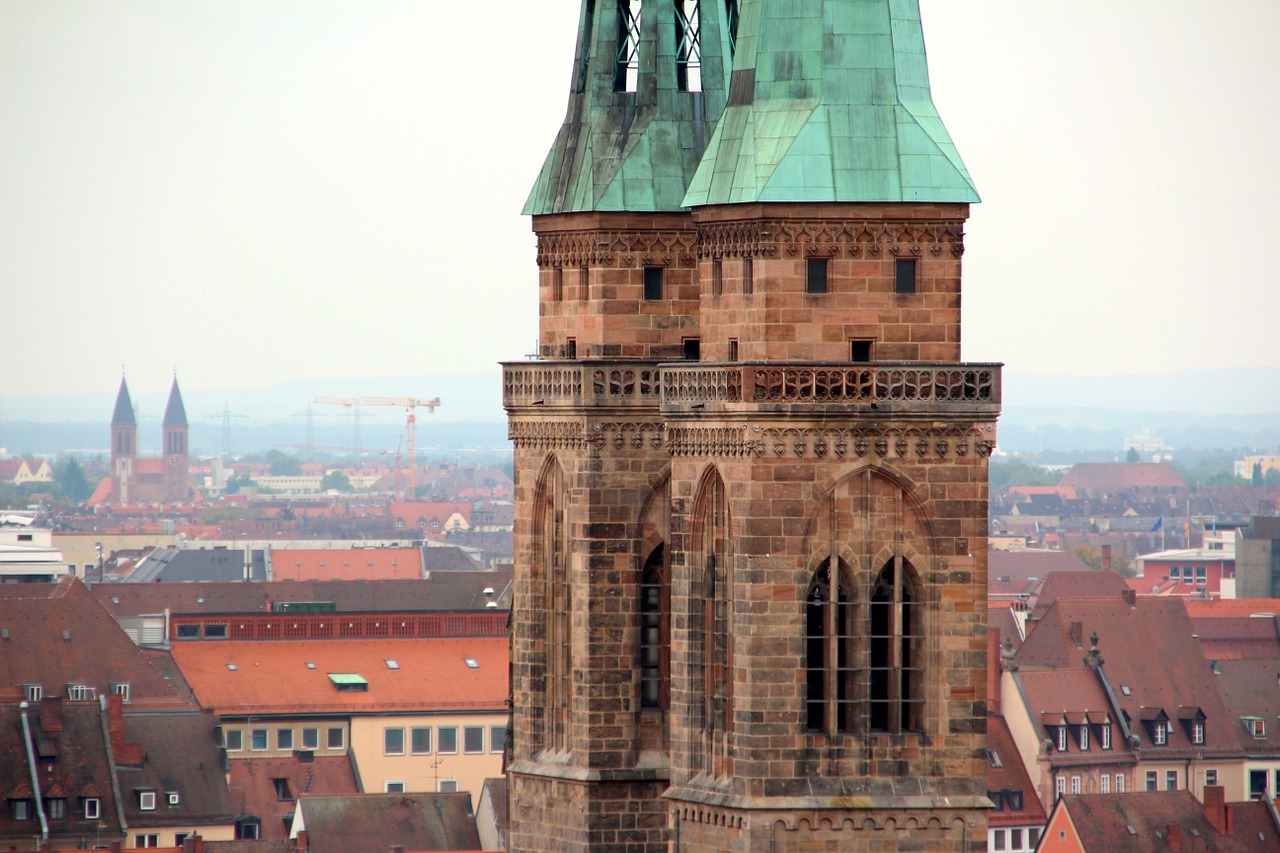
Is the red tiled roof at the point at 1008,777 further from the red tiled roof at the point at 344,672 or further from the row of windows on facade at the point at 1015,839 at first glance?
Result: the red tiled roof at the point at 344,672

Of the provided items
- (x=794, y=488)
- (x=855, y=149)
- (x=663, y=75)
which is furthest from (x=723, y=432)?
(x=663, y=75)

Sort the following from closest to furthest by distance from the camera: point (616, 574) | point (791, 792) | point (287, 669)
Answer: point (791, 792) → point (616, 574) → point (287, 669)

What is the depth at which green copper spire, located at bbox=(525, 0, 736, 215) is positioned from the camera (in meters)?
57.4

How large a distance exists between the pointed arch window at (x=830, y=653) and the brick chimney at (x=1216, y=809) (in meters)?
92.8

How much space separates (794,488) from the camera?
4962 centimetres

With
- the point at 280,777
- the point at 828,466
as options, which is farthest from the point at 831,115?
the point at 280,777

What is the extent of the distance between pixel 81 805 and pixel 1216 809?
1829 inches

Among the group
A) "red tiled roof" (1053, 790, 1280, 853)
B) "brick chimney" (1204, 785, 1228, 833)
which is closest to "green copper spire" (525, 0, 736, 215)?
"red tiled roof" (1053, 790, 1280, 853)

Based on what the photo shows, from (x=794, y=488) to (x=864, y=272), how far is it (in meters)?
3.31

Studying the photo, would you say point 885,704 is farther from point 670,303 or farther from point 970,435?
point 670,303

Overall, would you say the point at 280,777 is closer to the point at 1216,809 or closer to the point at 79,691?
the point at 79,691

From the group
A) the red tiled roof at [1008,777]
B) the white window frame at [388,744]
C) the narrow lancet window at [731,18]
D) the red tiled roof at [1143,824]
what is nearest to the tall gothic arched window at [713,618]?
the narrow lancet window at [731,18]

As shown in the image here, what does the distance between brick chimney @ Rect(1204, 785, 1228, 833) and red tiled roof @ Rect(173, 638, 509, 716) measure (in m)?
33.3

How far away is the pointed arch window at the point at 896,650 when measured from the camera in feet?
164
